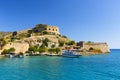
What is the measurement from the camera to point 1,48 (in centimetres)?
6844

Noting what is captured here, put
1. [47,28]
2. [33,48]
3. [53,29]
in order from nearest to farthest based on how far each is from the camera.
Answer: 1. [33,48]
2. [47,28]
3. [53,29]

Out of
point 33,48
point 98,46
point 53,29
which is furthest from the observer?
point 53,29

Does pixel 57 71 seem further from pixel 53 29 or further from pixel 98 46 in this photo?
pixel 98 46

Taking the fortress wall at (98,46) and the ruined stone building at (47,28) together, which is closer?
the fortress wall at (98,46)

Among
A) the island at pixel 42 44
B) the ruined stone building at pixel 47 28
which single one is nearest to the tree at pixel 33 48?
the island at pixel 42 44

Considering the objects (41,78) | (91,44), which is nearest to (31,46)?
(91,44)

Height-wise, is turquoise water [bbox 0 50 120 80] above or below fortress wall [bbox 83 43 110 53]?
below

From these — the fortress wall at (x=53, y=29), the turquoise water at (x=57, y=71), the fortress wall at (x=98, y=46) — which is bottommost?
the turquoise water at (x=57, y=71)

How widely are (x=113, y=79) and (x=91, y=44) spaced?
68.3 metres

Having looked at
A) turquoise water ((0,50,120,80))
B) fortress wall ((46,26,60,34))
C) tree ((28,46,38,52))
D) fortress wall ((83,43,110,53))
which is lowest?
turquoise water ((0,50,120,80))

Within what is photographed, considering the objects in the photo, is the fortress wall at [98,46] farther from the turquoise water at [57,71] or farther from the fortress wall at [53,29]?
the turquoise water at [57,71]

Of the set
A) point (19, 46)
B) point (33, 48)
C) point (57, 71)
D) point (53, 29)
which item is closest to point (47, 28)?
point (53, 29)

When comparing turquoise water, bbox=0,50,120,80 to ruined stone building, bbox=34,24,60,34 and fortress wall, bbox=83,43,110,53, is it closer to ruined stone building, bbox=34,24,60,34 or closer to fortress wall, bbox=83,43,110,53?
fortress wall, bbox=83,43,110,53

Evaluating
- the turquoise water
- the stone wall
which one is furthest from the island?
the turquoise water
